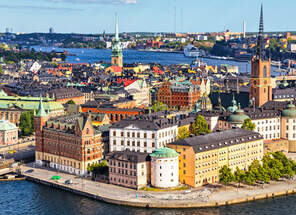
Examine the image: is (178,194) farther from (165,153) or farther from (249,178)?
(249,178)

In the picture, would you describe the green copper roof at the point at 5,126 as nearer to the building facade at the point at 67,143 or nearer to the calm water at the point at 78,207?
the building facade at the point at 67,143

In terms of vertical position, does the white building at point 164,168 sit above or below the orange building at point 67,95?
below

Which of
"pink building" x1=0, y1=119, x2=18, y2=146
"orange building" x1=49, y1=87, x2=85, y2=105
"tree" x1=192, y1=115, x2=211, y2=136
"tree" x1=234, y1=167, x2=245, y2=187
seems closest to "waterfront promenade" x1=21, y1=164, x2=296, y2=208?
"tree" x1=234, y1=167, x2=245, y2=187

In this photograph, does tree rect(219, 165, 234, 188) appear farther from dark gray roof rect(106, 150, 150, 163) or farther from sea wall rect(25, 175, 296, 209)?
dark gray roof rect(106, 150, 150, 163)

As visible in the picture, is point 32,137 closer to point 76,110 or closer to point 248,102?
point 76,110

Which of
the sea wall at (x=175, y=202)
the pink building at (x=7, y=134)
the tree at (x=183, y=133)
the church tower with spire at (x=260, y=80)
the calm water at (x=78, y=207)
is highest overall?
the church tower with spire at (x=260, y=80)

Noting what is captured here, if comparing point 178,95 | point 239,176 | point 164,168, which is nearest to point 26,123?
point 178,95

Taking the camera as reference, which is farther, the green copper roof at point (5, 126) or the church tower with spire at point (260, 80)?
the church tower with spire at point (260, 80)

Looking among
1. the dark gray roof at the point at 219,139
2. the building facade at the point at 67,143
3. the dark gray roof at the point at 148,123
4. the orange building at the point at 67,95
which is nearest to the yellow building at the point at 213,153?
the dark gray roof at the point at 219,139
